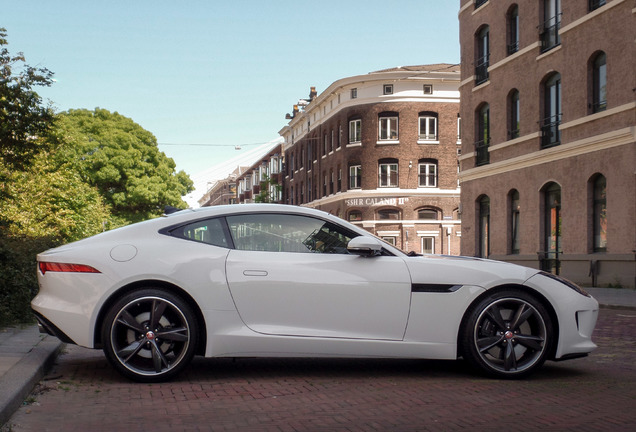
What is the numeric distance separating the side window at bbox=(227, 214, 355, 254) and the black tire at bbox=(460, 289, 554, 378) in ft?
3.98

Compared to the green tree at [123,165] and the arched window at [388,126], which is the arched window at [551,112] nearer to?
the arched window at [388,126]

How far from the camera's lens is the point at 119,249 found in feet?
19.8

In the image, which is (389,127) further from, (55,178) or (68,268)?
(68,268)

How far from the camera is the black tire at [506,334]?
6117 mm

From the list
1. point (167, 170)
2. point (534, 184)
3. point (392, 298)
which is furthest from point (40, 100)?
point (167, 170)

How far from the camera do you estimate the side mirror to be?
19.8 ft

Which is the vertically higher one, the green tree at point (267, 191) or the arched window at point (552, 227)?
the green tree at point (267, 191)

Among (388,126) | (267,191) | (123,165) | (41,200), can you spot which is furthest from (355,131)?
(41,200)

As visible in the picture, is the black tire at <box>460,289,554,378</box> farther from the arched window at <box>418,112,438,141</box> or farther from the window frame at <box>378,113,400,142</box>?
the arched window at <box>418,112,438,141</box>

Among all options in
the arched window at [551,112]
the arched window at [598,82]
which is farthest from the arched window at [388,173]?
the arched window at [598,82]

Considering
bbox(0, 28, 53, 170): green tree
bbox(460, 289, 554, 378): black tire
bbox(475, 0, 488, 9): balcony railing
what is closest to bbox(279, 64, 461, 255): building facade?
bbox(475, 0, 488, 9): balcony railing

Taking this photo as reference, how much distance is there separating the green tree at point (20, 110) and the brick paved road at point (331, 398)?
11.2 m

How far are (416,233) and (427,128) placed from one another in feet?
25.9

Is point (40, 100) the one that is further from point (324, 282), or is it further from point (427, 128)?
point (427, 128)
